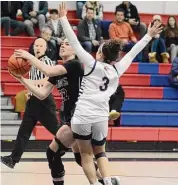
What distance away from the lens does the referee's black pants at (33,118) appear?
6.75 metres

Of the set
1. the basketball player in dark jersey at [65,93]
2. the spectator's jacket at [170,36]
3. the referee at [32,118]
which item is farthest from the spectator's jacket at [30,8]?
the basketball player in dark jersey at [65,93]

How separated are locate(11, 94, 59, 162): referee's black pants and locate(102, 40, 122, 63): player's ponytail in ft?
6.62

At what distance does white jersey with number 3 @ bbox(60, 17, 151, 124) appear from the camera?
4.80 metres

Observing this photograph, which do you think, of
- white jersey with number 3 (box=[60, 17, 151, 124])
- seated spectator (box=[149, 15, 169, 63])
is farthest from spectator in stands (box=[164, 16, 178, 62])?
white jersey with number 3 (box=[60, 17, 151, 124])

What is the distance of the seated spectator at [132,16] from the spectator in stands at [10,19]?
2.31 metres

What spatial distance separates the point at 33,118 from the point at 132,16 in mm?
6131

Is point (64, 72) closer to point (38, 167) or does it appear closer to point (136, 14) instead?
point (38, 167)

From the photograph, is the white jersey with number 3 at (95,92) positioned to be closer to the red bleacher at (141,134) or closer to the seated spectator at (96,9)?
the red bleacher at (141,134)

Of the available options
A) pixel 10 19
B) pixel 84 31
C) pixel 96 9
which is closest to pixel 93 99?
pixel 84 31

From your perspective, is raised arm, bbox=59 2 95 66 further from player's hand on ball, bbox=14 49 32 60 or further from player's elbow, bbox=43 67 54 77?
player's hand on ball, bbox=14 49 32 60

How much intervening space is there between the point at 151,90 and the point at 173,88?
0.43 m

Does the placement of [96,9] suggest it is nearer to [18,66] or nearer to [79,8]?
[79,8]

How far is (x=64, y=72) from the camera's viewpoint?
198 inches

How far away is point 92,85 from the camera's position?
15.8ft
